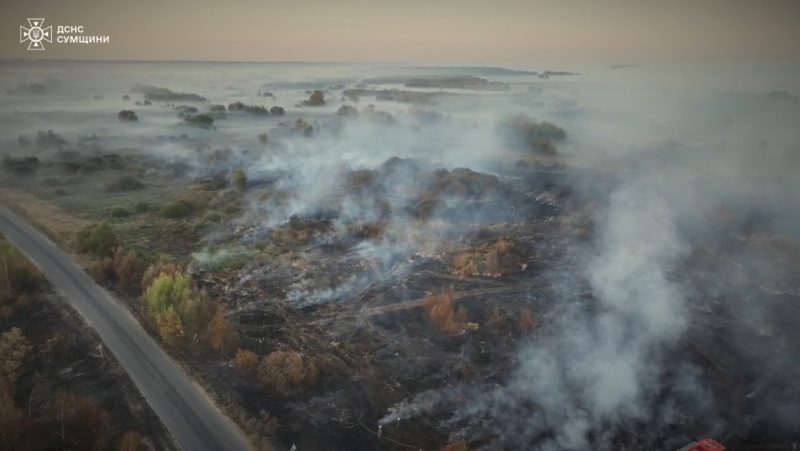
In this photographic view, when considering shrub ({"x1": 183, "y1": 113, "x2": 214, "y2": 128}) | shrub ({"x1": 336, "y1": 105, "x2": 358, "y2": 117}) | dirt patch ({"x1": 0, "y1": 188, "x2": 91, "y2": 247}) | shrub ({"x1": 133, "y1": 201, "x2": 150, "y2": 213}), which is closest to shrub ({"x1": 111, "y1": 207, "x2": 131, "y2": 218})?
shrub ({"x1": 133, "y1": 201, "x2": 150, "y2": 213})

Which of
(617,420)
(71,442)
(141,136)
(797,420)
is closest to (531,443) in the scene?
(617,420)

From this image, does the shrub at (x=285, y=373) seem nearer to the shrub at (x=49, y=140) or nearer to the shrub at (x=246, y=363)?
the shrub at (x=246, y=363)

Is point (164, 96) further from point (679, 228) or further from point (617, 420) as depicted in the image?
point (617, 420)

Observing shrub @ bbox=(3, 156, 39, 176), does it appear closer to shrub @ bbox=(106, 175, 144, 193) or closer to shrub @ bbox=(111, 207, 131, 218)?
shrub @ bbox=(106, 175, 144, 193)

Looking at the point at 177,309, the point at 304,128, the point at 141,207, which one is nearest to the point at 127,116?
the point at 304,128

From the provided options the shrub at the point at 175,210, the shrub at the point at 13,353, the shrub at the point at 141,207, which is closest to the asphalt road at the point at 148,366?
the shrub at the point at 13,353

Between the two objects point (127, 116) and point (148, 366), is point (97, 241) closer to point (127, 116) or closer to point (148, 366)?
point (148, 366)
